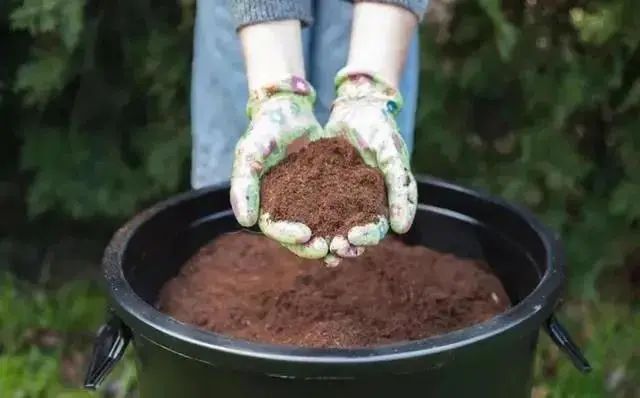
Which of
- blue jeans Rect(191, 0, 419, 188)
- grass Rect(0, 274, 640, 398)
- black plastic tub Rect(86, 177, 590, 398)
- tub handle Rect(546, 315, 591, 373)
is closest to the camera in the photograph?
black plastic tub Rect(86, 177, 590, 398)

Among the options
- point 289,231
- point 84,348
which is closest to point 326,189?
point 289,231

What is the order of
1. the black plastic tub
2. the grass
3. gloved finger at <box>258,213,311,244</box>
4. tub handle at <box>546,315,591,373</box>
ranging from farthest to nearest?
the grass < tub handle at <box>546,315,591,373</box> < gloved finger at <box>258,213,311,244</box> < the black plastic tub

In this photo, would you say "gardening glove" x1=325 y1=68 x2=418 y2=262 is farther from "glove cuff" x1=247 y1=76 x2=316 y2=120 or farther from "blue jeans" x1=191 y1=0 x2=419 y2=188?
"blue jeans" x1=191 y1=0 x2=419 y2=188

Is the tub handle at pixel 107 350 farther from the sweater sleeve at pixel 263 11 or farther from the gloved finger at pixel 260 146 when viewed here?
the sweater sleeve at pixel 263 11

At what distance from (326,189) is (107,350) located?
33 centimetres

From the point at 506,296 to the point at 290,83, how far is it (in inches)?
16.2

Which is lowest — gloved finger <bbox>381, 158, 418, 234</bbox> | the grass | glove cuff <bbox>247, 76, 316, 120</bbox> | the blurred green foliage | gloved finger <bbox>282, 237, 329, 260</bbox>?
the grass

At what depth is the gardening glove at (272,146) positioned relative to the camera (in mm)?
1021

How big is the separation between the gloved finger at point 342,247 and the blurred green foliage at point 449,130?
891 millimetres

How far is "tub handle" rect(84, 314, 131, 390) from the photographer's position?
3.54ft

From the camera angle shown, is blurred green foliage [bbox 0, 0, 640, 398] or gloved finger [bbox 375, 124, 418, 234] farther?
blurred green foliage [bbox 0, 0, 640, 398]

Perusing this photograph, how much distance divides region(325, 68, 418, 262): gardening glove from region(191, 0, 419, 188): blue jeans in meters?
0.21

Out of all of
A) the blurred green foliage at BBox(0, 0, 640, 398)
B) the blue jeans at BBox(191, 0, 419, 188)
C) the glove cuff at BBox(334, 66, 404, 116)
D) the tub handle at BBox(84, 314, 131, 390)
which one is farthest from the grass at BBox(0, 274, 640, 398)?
the glove cuff at BBox(334, 66, 404, 116)

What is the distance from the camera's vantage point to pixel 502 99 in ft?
6.55
